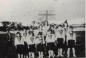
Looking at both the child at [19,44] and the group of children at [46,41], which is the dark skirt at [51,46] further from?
the child at [19,44]

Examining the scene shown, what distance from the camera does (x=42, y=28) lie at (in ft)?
4.84

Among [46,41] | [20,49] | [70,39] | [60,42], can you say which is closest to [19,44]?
[20,49]

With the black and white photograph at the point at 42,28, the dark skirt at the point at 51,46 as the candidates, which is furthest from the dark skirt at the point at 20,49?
the dark skirt at the point at 51,46

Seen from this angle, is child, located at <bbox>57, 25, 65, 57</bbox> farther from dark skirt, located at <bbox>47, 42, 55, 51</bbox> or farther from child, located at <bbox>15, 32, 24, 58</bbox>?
child, located at <bbox>15, 32, 24, 58</bbox>

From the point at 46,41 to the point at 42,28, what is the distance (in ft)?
0.44

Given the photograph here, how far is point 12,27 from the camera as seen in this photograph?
1436 millimetres

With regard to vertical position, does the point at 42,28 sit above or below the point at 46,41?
above

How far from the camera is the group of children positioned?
1.45 metres

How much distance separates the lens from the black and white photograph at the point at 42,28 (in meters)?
1.43

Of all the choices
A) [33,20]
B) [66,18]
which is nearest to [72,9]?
[66,18]

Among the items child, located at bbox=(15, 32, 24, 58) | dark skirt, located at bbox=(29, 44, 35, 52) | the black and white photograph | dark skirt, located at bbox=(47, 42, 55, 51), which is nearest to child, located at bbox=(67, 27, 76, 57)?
the black and white photograph

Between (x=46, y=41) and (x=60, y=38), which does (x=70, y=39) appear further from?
(x=46, y=41)

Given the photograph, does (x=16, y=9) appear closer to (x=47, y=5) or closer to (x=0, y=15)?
(x=0, y=15)

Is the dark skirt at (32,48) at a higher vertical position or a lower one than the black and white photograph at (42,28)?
lower
